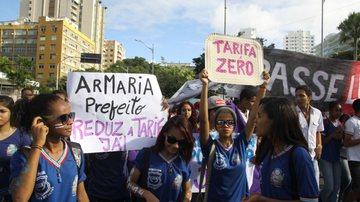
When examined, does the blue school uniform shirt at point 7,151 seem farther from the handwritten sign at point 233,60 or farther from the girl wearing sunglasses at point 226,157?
the handwritten sign at point 233,60

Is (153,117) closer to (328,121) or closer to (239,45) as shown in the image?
(239,45)

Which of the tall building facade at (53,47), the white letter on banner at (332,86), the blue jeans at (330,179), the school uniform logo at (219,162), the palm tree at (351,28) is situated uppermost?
the tall building facade at (53,47)

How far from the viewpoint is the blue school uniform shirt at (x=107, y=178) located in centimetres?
344

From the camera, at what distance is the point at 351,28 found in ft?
112

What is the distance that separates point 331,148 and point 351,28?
33.0 m

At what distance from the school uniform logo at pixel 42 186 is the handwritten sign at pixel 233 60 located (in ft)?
6.41

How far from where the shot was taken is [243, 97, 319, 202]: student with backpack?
2244 millimetres

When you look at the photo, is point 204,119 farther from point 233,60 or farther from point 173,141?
point 233,60

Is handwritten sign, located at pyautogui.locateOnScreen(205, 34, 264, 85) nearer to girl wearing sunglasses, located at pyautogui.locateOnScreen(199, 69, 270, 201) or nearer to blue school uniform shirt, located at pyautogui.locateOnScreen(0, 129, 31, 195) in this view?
girl wearing sunglasses, located at pyautogui.locateOnScreen(199, 69, 270, 201)

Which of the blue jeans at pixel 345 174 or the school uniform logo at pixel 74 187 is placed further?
the blue jeans at pixel 345 174

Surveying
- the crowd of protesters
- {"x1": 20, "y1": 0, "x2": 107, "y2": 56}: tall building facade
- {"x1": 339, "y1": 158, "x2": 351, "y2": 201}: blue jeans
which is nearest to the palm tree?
{"x1": 339, "y1": 158, "x2": 351, "y2": 201}: blue jeans

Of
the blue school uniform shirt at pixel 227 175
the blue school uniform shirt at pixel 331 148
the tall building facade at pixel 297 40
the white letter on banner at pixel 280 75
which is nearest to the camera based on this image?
the blue school uniform shirt at pixel 227 175

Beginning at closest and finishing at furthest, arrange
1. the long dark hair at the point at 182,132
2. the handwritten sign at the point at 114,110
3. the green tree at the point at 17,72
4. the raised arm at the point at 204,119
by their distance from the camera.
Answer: the long dark hair at the point at 182,132 → the raised arm at the point at 204,119 → the handwritten sign at the point at 114,110 → the green tree at the point at 17,72

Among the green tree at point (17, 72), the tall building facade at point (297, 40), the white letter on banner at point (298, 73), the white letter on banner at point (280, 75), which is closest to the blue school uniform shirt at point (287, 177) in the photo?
the white letter on banner at point (280, 75)
